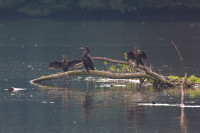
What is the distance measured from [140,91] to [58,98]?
13.5ft

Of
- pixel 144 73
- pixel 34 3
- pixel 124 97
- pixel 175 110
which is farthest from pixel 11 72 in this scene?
pixel 34 3

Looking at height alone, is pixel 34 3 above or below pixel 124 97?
above

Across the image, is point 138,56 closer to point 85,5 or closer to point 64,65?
point 64,65

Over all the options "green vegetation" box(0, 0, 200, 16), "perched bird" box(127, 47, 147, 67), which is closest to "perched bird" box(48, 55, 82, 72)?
"perched bird" box(127, 47, 147, 67)

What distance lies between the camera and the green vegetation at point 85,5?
463 feet

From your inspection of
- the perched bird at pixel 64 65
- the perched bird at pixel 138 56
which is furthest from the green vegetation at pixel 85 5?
the perched bird at pixel 138 56

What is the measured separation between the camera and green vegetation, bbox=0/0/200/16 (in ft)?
463

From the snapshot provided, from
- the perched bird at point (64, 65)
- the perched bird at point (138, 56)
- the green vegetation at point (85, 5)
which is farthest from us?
the green vegetation at point (85, 5)

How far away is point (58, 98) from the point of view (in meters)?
28.5

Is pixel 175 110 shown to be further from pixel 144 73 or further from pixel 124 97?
pixel 144 73

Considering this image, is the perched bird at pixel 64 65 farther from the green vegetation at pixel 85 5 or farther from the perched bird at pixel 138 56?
the green vegetation at pixel 85 5

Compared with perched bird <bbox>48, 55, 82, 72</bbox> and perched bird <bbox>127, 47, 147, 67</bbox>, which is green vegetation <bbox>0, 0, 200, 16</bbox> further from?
perched bird <bbox>127, 47, 147, 67</bbox>

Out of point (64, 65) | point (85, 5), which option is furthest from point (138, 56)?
point (85, 5)

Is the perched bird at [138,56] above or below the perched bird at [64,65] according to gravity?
above
